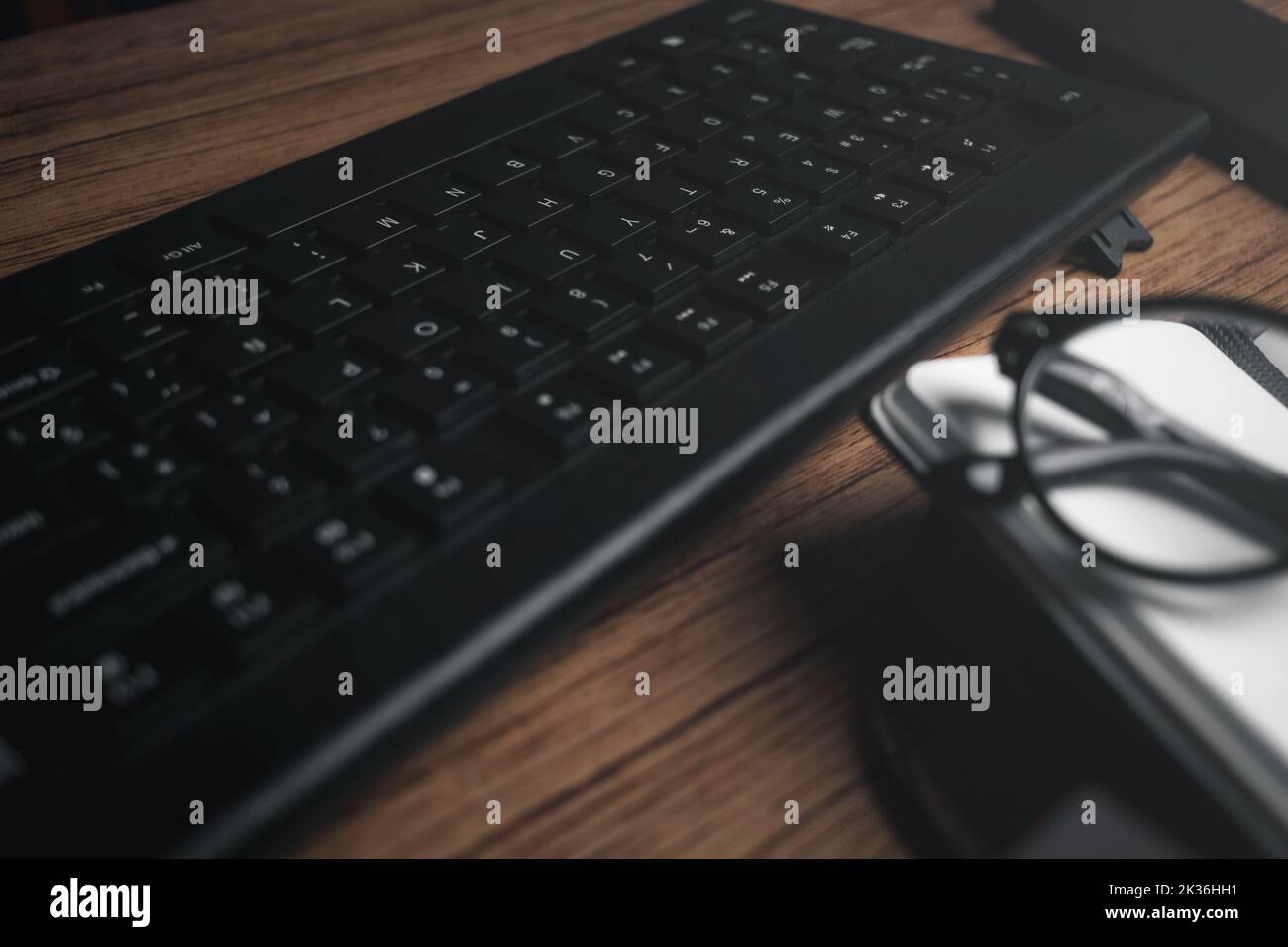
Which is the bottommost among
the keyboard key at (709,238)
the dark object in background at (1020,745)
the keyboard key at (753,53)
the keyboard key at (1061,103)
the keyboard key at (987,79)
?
the dark object in background at (1020,745)

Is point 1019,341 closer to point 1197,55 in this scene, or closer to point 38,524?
point 38,524

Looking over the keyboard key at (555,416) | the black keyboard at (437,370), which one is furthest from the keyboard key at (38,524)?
the keyboard key at (555,416)

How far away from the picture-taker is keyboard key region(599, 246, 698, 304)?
1.04ft

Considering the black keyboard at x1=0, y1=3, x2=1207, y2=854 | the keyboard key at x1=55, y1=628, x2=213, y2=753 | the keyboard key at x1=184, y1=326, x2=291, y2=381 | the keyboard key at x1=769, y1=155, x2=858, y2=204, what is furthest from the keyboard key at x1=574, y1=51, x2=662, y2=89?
the keyboard key at x1=55, y1=628, x2=213, y2=753

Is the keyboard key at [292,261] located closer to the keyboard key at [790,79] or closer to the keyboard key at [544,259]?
the keyboard key at [544,259]

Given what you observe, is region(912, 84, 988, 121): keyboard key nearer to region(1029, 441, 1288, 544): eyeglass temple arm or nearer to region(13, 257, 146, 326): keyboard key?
region(1029, 441, 1288, 544): eyeglass temple arm

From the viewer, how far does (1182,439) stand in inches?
11.7

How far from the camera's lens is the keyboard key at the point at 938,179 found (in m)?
0.38

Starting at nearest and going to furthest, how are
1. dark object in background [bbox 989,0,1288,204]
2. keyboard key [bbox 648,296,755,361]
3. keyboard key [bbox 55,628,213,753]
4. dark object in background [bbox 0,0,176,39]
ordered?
keyboard key [bbox 55,628,213,753]
keyboard key [bbox 648,296,755,361]
dark object in background [bbox 989,0,1288,204]
dark object in background [bbox 0,0,176,39]

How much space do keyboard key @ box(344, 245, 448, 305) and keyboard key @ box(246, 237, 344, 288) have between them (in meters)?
0.01

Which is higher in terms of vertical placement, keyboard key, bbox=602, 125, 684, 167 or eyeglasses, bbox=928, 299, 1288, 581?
keyboard key, bbox=602, 125, 684, 167

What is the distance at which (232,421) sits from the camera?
26cm
